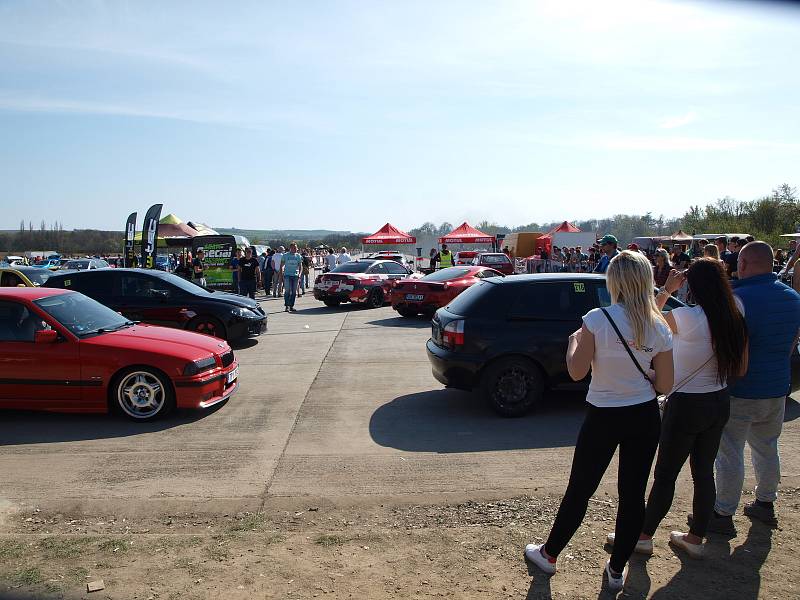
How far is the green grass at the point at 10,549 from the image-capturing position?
386 cm

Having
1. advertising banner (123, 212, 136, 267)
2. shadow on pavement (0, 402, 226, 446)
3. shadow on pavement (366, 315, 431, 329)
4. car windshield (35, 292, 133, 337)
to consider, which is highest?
advertising banner (123, 212, 136, 267)

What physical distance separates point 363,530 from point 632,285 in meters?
2.34

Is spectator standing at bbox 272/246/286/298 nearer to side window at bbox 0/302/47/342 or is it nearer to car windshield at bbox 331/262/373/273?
car windshield at bbox 331/262/373/273

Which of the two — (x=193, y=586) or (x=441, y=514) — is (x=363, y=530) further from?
(x=193, y=586)

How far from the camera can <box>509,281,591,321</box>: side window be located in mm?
7285

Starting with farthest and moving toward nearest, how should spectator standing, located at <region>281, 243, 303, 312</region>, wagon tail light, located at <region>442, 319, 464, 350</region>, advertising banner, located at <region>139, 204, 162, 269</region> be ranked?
advertising banner, located at <region>139, 204, 162, 269</region>, spectator standing, located at <region>281, 243, 303, 312</region>, wagon tail light, located at <region>442, 319, 464, 350</region>

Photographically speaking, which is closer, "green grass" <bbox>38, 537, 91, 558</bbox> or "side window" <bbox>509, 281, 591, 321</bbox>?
"green grass" <bbox>38, 537, 91, 558</bbox>

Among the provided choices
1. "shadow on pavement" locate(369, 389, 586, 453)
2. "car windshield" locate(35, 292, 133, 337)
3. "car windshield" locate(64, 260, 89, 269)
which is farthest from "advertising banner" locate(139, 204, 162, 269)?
"shadow on pavement" locate(369, 389, 586, 453)

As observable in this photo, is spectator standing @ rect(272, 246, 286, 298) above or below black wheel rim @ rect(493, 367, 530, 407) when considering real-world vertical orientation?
above

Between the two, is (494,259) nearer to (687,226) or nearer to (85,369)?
(85,369)

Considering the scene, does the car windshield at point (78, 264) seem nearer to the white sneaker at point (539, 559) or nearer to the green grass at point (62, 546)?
the green grass at point (62, 546)

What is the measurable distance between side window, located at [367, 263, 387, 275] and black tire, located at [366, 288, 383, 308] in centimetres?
65

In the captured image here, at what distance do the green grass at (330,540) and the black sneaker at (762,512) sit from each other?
2.77 metres

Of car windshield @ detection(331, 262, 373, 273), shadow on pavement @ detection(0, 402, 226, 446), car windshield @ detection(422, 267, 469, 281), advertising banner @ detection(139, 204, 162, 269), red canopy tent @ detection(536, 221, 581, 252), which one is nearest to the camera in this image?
shadow on pavement @ detection(0, 402, 226, 446)
